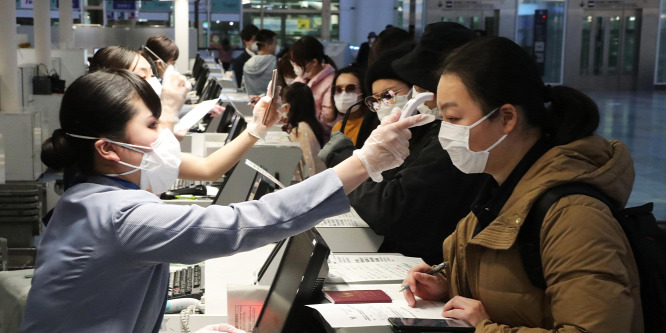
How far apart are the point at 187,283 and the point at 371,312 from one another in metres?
1.04

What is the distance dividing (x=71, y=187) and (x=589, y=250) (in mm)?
1157

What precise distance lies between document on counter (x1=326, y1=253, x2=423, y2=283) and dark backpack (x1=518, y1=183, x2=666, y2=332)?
0.73 meters

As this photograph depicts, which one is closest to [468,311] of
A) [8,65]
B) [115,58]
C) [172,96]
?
[172,96]

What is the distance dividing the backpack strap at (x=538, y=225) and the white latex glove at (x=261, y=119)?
4.54ft

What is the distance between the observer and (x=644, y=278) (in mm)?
1766

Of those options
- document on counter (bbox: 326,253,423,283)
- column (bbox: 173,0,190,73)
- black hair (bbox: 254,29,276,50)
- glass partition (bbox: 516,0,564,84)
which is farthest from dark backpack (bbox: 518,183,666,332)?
glass partition (bbox: 516,0,564,84)

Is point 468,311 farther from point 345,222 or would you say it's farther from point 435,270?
point 345,222

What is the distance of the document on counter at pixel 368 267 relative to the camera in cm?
253

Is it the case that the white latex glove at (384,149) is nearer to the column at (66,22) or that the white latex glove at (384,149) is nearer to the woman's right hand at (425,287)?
the woman's right hand at (425,287)

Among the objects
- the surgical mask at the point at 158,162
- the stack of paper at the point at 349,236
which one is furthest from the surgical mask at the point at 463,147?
Result: the stack of paper at the point at 349,236

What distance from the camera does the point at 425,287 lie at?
227cm

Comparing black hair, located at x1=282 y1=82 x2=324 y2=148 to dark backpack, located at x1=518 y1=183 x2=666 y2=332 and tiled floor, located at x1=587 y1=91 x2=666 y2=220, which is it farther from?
dark backpack, located at x1=518 y1=183 x2=666 y2=332

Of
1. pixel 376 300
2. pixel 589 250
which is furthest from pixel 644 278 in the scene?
pixel 376 300

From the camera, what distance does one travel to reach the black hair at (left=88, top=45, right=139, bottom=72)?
154 inches
